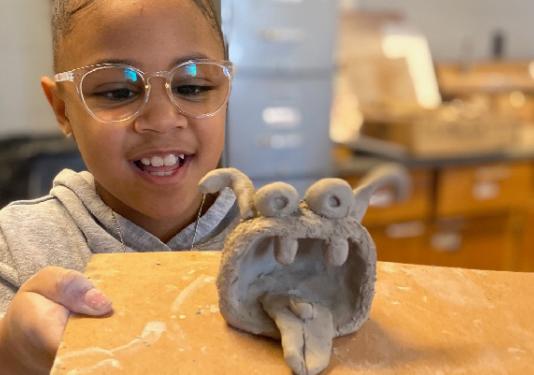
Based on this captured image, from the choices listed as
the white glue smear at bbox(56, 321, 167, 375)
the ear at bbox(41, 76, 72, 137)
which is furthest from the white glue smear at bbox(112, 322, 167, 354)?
the ear at bbox(41, 76, 72, 137)

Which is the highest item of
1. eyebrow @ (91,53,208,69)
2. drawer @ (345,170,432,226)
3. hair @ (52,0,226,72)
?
hair @ (52,0,226,72)

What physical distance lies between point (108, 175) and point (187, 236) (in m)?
0.12

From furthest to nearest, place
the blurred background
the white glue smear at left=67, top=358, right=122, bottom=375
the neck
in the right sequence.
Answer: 1. the blurred background
2. the neck
3. the white glue smear at left=67, top=358, right=122, bottom=375

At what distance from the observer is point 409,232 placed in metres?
2.09

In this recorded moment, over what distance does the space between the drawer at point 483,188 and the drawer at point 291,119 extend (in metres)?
0.46

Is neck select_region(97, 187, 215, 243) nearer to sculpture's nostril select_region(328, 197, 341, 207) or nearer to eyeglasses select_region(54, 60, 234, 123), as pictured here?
eyeglasses select_region(54, 60, 234, 123)

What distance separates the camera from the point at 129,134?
2.23 feet

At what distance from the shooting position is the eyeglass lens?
2.17ft

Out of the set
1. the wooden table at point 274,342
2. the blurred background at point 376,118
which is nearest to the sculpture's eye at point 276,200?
the wooden table at point 274,342

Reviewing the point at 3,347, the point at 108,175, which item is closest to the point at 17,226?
the point at 108,175

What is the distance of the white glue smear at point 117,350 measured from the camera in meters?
0.42

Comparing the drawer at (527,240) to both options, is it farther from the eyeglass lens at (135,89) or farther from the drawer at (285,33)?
the eyeglass lens at (135,89)

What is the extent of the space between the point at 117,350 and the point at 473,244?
1.93 metres

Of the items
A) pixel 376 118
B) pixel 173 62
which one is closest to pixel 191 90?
pixel 173 62
